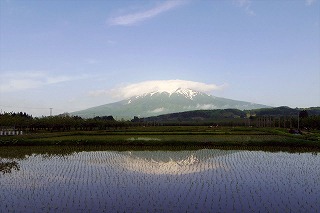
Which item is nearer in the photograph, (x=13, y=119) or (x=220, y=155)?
(x=220, y=155)

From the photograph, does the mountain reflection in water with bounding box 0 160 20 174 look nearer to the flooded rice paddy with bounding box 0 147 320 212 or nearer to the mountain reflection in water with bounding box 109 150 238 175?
the flooded rice paddy with bounding box 0 147 320 212

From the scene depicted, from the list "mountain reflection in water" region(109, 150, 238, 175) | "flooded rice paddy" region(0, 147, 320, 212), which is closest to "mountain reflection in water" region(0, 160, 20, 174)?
"flooded rice paddy" region(0, 147, 320, 212)

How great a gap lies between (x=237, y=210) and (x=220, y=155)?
17589mm

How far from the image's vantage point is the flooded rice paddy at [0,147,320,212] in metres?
13.3

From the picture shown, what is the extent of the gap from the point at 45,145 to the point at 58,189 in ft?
79.6

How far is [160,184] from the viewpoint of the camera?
17359mm

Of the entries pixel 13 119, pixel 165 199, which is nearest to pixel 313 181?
pixel 165 199

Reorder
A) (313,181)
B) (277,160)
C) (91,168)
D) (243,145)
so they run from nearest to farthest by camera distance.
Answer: (313,181)
(91,168)
(277,160)
(243,145)

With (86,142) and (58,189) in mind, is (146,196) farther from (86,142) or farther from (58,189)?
(86,142)

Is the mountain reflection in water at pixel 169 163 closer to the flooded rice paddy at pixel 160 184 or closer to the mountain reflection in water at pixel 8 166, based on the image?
the flooded rice paddy at pixel 160 184

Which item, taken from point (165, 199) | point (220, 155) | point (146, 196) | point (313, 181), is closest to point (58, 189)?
point (146, 196)

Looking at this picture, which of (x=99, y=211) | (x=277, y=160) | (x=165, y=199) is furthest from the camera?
(x=277, y=160)

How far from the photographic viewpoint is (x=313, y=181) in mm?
18469

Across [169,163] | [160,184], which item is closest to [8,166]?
[169,163]
